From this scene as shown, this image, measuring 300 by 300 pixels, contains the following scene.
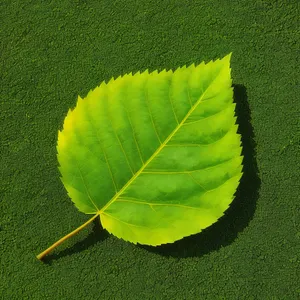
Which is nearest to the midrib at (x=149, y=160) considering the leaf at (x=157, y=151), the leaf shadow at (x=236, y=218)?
the leaf at (x=157, y=151)

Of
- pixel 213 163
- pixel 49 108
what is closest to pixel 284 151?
pixel 213 163

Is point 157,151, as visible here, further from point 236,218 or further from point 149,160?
point 236,218

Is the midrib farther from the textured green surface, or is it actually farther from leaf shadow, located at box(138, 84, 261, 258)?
leaf shadow, located at box(138, 84, 261, 258)

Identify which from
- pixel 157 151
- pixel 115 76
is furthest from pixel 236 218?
pixel 115 76

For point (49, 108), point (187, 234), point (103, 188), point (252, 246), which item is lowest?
point (252, 246)

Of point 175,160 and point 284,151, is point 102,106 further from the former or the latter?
point 284,151

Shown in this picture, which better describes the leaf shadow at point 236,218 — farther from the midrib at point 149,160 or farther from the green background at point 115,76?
the midrib at point 149,160

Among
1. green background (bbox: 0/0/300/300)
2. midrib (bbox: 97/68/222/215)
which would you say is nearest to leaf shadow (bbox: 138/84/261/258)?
green background (bbox: 0/0/300/300)
